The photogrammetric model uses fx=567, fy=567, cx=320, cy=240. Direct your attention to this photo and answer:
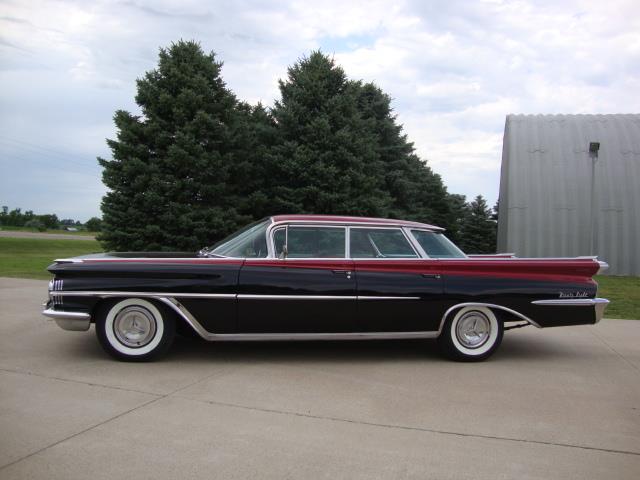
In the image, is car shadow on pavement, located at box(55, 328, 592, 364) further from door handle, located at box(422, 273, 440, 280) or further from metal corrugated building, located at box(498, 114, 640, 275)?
metal corrugated building, located at box(498, 114, 640, 275)

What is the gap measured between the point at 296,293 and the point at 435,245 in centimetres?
165

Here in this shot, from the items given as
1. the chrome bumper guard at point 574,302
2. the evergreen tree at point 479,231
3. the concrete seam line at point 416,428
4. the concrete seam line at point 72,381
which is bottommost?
the concrete seam line at point 416,428

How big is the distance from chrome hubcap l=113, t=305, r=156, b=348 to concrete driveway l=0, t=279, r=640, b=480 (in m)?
0.24

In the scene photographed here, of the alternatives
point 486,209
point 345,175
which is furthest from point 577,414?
point 486,209

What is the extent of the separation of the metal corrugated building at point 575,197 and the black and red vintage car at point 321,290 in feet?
46.3

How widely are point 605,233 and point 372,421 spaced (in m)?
17.7

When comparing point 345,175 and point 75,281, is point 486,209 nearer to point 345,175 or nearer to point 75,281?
point 345,175

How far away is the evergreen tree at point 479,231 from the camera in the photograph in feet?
92.6

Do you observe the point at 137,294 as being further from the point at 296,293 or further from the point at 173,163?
the point at 173,163

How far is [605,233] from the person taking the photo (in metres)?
19.1

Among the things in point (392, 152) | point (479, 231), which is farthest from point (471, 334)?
point (479, 231)

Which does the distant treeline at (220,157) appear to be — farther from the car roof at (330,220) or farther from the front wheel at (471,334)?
the front wheel at (471,334)

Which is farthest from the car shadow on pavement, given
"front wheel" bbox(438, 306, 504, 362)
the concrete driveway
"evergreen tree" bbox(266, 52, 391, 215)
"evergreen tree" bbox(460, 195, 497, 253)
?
"evergreen tree" bbox(460, 195, 497, 253)

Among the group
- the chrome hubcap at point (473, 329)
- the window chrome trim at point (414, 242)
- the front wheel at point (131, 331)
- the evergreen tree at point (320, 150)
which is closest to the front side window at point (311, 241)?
the window chrome trim at point (414, 242)
